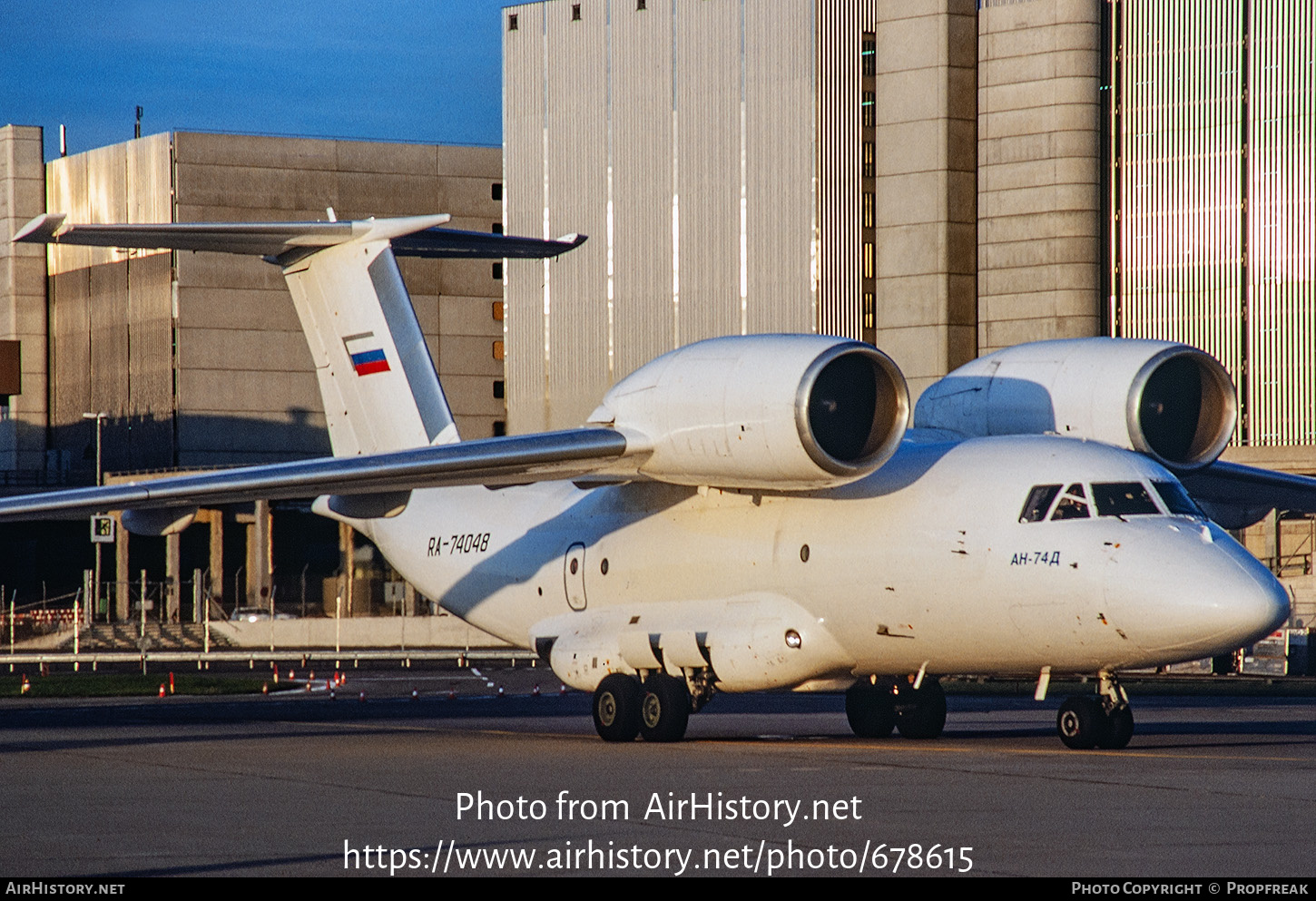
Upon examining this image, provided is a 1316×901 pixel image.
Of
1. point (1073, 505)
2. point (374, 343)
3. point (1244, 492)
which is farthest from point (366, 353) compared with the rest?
point (1244, 492)

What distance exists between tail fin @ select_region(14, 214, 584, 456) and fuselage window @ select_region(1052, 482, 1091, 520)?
28.9ft

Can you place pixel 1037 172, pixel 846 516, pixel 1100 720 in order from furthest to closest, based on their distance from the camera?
pixel 1037 172, pixel 846 516, pixel 1100 720

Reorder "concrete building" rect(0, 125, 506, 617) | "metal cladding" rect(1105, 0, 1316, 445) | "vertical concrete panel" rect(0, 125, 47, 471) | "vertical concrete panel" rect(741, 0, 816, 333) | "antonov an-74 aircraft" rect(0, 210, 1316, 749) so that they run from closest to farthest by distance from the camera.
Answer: "antonov an-74 aircraft" rect(0, 210, 1316, 749) → "metal cladding" rect(1105, 0, 1316, 445) → "vertical concrete panel" rect(741, 0, 816, 333) → "concrete building" rect(0, 125, 506, 617) → "vertical concrete panel" rect(0, 125, 47, 471)

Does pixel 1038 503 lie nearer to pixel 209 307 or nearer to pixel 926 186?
pixel 926 186

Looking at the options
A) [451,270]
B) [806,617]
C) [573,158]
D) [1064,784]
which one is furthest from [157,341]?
[1064,784]

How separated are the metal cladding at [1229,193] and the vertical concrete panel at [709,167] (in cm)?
1229

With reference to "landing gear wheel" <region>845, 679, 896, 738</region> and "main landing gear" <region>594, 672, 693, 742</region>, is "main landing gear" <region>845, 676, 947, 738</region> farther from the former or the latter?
"main landing gear" <region>594, 672, 693, 742</region>

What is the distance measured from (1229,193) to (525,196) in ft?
79.4

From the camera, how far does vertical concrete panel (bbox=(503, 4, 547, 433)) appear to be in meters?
62.2

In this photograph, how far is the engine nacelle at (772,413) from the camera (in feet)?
54.7

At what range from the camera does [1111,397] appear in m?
18.6

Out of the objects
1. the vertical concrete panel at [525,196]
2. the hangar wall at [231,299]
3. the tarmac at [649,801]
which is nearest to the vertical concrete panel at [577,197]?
the vertical concrete panel at [525,196]

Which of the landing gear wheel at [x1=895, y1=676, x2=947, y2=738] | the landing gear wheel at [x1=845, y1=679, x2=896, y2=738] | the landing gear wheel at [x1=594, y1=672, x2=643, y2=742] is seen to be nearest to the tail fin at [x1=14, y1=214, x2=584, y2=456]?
the landing gear wheel at [x1=594, y1=672, x2=643, y2=742]

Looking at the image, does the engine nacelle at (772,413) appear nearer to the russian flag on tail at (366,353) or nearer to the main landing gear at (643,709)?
the main landing gear at (643,709)
